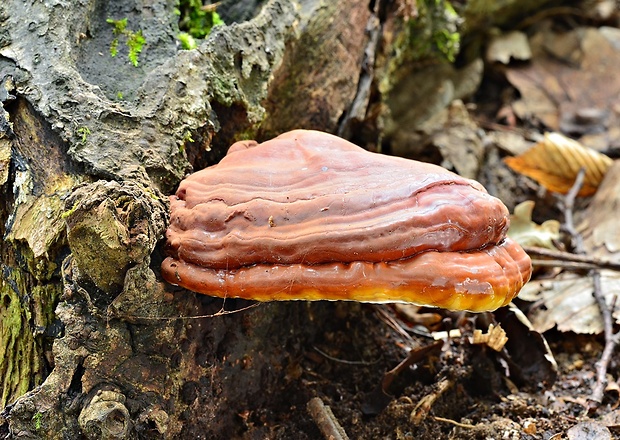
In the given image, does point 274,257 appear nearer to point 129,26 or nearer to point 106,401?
point 106,401

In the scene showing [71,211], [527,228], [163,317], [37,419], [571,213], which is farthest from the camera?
[571,213]

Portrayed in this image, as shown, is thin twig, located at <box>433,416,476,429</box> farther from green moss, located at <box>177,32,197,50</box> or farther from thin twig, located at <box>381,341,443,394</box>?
green moss, located at <box>177,32,197,50</box>

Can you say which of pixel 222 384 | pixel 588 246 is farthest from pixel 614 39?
pixel 222 384

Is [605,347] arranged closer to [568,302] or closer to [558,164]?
[568,302]

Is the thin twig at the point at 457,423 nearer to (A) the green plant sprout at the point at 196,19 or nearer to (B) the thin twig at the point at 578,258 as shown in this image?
(B) the thin twig at the point at 578,258

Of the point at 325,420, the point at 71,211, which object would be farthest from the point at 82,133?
the point at 325,420

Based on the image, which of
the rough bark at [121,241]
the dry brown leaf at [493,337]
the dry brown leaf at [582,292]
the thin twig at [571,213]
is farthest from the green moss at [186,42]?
the thin twig at [571,213]
